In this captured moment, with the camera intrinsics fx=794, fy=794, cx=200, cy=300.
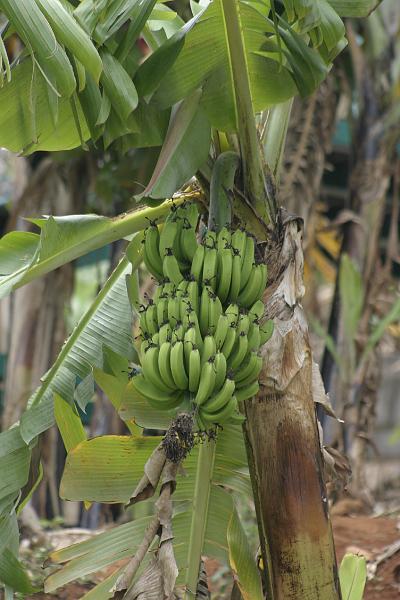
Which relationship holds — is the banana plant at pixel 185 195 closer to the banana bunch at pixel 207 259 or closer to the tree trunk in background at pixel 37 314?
the banana bunch at pixel 207 259

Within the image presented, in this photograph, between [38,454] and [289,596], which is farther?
[38,454]

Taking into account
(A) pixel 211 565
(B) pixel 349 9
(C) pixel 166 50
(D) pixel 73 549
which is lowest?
Result: (A) pixel 211 565

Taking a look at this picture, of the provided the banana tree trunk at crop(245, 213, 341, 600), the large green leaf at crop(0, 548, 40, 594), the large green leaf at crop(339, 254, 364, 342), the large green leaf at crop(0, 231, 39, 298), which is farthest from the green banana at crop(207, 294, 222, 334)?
the large green leaf at crop(339, 254, 364, 342)

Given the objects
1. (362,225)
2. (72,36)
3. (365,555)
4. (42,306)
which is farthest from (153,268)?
(42,306)

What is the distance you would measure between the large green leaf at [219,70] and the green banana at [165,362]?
53cm

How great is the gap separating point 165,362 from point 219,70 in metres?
0.64

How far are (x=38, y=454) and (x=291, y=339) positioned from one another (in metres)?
0.63

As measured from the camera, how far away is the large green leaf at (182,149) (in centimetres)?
151

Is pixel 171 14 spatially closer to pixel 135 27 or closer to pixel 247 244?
pixel 135 27

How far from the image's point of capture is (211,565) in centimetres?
300

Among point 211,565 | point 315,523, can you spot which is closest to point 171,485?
point 315,523

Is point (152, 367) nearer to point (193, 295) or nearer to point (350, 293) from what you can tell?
point (193, 295)

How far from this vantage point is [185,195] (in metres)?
1.74

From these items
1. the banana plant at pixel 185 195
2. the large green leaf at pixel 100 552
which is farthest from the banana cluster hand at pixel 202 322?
the large green leaf at pixel 100 552
